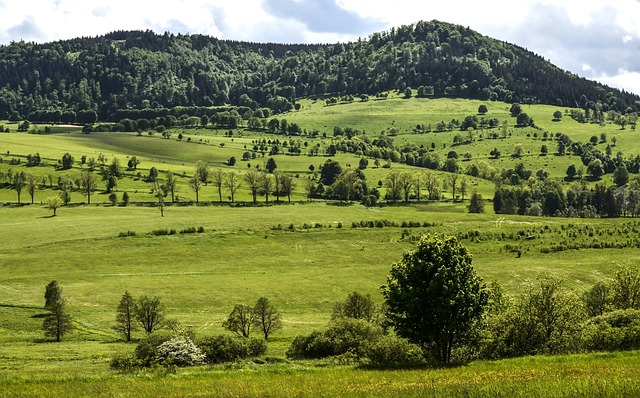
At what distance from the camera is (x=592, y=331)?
44531 millimetres

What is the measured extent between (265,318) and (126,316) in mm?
20399

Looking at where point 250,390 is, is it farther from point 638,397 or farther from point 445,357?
point 445,357

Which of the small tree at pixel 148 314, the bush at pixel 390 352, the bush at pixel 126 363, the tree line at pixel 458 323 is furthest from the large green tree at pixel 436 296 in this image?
the small tree at pixel 148 314

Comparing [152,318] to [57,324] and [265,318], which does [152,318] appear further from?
[265,318]

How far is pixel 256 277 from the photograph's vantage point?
122 metres

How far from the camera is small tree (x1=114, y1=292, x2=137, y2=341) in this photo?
8231 cm

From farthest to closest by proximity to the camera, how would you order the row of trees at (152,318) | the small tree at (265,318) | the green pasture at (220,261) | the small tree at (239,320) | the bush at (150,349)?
1. the green pasture at (220,261)
2. the small tree at (265,318)
3. the small tree at (239,320)
4. the row of trees at (152,318)
5. the bush at (150,349)

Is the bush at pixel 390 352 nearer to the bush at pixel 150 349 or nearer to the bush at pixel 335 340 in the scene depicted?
the bush at pixel 335 340

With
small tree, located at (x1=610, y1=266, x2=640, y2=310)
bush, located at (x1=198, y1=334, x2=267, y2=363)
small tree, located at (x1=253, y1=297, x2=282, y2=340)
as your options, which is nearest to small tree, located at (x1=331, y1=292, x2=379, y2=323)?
small tree, located at (x1=253, y1=297, x2=282, y2=340)

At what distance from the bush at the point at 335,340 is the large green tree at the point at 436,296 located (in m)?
10.9

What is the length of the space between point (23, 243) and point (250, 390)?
13210cm

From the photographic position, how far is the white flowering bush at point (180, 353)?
54.4 meters

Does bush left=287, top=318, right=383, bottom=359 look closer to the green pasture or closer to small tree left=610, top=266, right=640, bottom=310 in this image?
the green pasture

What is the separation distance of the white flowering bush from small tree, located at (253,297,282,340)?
2669 cm
